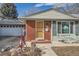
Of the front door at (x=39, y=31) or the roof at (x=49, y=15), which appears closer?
the roof at (x=49, y=15)

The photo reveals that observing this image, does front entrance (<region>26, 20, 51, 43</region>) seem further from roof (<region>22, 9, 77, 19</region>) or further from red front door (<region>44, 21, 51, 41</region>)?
roof (<region>22, 9, 77, 19</region>)

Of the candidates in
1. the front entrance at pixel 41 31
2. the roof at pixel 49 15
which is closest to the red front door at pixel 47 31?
the front entrance at pixel 41 31

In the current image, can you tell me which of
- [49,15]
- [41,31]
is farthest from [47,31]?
[49,15]

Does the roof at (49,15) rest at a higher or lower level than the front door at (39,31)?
higher

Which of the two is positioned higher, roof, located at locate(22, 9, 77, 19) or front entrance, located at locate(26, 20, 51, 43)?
roof, located at locate(22, 9, 77, 19)

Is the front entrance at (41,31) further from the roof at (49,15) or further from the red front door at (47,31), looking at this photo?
the roof at (49,15)

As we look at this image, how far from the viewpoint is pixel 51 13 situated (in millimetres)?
136250

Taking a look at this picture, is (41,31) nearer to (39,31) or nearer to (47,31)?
(39,31)

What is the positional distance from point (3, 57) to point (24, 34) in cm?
104

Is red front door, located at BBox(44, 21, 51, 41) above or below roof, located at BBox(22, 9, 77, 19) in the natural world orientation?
below

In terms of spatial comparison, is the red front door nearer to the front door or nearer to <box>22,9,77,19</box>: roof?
the front door

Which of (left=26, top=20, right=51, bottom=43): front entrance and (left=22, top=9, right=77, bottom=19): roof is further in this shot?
(left=26, top=20, right=51, bottom=43): front entrance

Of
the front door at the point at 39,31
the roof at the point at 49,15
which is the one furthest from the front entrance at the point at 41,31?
the roof at the point at 49,15

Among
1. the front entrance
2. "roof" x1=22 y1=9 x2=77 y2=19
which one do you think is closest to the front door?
the front entrance
